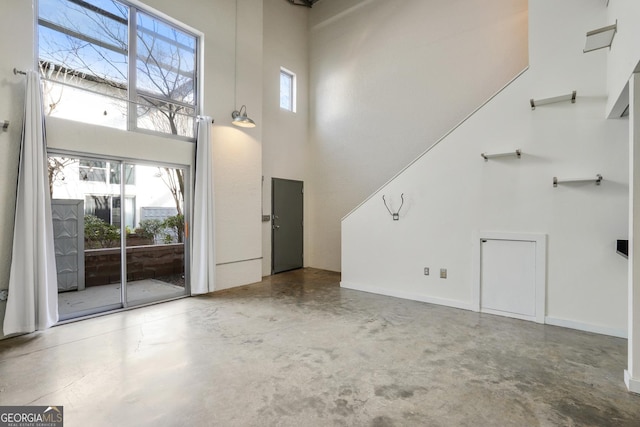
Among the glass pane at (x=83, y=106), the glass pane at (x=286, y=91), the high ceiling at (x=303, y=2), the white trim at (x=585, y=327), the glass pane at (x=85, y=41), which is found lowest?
the white trim at (x=585, y=327)

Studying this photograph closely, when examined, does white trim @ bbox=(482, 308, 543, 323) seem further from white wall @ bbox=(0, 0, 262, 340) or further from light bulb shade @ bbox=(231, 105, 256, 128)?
light bulb shade @ bbox=(231, 105, 256, 128)

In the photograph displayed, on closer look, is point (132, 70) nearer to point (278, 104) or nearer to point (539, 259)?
point (278, 104)

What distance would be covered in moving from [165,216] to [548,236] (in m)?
5.32

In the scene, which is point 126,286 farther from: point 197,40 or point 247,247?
point 197,40

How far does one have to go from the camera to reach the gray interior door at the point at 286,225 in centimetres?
657

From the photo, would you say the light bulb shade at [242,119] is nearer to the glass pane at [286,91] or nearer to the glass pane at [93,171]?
the glass pane at [286,91]

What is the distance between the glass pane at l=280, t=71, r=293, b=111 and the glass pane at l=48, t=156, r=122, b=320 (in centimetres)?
414

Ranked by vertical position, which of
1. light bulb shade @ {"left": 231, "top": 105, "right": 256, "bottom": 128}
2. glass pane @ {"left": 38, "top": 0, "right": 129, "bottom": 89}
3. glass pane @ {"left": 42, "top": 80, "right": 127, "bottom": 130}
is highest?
glass pane @ {"left": 38, "top": 0, "right": 129, "bottom": 89}

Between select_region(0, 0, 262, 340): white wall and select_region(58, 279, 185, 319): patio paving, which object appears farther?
select_region(58, 279, 185, 319): patio paving

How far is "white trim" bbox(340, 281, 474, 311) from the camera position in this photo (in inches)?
167

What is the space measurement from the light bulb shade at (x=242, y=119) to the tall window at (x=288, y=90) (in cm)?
171

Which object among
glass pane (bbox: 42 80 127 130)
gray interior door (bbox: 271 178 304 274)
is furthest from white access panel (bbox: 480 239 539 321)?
glass pane (bbox: 42 80 127 130)

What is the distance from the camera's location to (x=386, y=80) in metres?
6.16

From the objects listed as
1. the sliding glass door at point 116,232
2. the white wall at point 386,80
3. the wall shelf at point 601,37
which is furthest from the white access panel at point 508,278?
the sliding glass door at point 116,232
